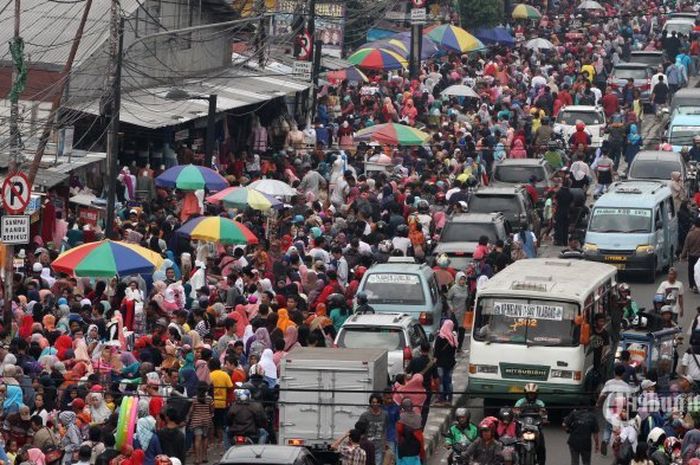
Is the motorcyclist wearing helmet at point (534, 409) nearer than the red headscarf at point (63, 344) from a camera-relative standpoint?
Yes

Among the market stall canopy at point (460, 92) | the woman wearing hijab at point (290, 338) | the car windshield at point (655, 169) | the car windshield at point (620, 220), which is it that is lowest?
the woman wearing hijab at point (290, 338)

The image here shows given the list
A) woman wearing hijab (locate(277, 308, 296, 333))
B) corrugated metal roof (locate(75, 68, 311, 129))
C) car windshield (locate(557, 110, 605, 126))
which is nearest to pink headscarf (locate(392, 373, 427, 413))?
woman wearing hijab (locate(277, 308, 296, 333))

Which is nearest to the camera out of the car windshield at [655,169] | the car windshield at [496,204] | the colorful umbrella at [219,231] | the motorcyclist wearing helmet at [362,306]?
the motorcyclist wearing helmet at [362,306]

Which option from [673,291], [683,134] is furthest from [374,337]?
[683,134]

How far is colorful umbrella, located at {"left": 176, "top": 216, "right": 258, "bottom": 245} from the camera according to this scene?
3369 centimetres

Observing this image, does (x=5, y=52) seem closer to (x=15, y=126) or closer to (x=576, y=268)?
(x=15, y=126)

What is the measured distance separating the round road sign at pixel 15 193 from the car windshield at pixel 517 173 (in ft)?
57.5

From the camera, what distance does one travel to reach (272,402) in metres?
25.7

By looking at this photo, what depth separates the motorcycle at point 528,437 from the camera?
2525cm

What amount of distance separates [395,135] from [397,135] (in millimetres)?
42

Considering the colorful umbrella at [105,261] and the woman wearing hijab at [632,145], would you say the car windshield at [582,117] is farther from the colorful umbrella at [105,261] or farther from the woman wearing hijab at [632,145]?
the colorful umbrella at [105,261]

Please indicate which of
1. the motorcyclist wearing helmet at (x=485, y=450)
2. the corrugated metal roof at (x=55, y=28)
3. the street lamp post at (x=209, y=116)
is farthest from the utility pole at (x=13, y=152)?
the corrugated metal roof at (x=55, y=28)

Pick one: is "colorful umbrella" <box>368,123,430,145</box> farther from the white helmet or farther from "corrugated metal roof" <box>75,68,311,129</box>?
the white helmet

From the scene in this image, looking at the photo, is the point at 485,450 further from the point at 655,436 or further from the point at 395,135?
the point at 395,135
